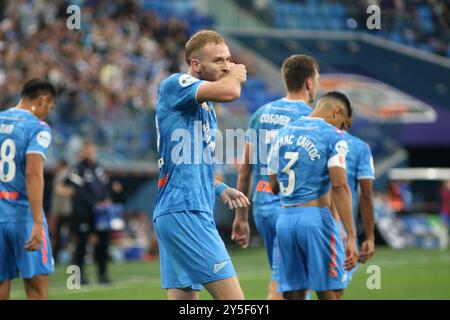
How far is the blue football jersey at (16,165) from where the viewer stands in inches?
320

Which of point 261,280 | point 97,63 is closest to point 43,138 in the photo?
point 261,280

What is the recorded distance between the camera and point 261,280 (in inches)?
612

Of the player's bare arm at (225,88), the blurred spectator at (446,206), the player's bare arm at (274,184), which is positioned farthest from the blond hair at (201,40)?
the blurred spectator at (446,206)

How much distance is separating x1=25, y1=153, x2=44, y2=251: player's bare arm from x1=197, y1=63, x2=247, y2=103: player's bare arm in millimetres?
2448

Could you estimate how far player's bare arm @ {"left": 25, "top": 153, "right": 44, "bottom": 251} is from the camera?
781cm

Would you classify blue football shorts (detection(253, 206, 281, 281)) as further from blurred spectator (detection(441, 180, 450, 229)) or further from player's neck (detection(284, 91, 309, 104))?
blurred spectator (detection(441, 180, 450, 229))

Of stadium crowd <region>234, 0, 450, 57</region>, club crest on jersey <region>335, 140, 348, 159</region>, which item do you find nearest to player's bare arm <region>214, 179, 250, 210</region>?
club crest on jersey <region>335, 140, 348, 159</region>

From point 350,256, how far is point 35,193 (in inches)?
105

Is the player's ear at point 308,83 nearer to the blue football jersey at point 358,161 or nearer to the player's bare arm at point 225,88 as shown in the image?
the blue football jersey at point 358,161

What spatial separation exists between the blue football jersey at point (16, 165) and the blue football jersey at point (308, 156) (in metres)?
2.09

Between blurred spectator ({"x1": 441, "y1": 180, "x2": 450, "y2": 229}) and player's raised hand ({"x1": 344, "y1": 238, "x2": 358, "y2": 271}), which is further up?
player's raised hand ({"x1": 344, "y1": 238, "x2": 358, "y2": 271})

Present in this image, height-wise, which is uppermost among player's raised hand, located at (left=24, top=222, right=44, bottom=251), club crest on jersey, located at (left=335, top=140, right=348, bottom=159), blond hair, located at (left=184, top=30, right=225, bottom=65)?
blond hair, located at (left=184, top=30, right=225, bottom=65)

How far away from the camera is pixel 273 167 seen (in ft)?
27.0
